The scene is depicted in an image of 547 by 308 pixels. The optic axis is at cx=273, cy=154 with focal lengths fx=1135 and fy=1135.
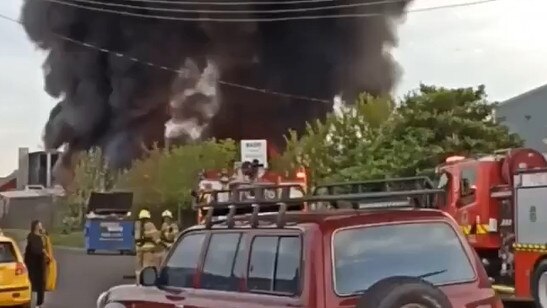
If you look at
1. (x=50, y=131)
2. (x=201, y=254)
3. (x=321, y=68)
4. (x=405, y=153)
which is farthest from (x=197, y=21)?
(x=201, y=254)

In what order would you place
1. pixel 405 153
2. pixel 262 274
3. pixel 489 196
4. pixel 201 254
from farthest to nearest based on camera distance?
pixel 405 153, pixel 489 196, pixel 201 254, pixel 262 274

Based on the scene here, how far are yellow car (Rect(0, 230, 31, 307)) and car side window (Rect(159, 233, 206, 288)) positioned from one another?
24.9 feet

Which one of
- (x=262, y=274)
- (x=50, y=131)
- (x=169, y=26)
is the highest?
(x=169, y=26)

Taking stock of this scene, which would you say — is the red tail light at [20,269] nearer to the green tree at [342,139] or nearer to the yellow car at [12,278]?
the yellow car at [12,278]

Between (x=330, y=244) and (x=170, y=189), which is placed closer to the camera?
(x=330, y=244)

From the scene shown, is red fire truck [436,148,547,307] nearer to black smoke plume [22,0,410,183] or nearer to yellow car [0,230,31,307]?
→ yellow car [0,230,31,307]

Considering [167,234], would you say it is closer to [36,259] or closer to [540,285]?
[36,259]

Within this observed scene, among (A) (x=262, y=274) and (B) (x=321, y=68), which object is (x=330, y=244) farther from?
(B) (x=321, y=68)

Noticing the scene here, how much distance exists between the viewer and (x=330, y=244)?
5.91 metres

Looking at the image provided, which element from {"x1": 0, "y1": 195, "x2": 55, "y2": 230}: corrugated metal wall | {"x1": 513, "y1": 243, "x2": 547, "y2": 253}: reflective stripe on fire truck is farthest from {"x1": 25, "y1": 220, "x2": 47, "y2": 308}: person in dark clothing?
{"x1": 0, "y1": 195, "x2": 55, "y2": 230}: corrugated metal wall

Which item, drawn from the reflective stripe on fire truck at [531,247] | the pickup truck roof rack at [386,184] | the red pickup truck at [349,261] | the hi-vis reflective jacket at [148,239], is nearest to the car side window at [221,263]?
the red pickup truck at [349,261]

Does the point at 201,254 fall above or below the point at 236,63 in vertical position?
below

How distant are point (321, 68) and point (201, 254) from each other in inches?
2301

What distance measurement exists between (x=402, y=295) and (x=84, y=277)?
805 inches
